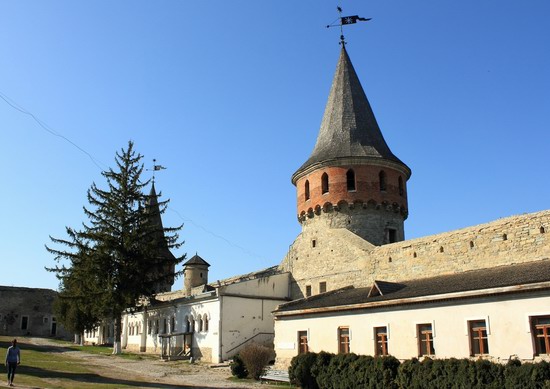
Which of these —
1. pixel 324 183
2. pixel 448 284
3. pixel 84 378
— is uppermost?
pixel 324 183

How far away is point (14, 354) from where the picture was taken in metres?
15.5

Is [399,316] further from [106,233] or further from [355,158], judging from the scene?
[106,233]

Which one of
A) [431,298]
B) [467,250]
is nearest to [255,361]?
[431,298]

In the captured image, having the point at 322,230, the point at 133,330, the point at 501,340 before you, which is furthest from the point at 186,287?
the point at 501,340

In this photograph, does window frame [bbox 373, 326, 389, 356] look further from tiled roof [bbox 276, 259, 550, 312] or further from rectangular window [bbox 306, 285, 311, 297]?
rectangular window [bbox 306, 285, 311, 297]

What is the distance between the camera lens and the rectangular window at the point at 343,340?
766 inches

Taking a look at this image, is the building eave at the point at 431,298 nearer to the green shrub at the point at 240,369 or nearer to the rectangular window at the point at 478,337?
the rectangular window at the point at 478,337

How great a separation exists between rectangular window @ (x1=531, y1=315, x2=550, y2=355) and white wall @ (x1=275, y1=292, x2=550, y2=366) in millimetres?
143

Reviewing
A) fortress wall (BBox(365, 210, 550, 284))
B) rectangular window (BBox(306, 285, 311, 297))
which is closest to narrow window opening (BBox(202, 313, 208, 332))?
rectangular window (BBox(306, 285, 311, 297))

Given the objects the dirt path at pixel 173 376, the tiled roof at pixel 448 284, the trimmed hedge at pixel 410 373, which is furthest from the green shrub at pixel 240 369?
the trimmed hedge at pixel 410 373

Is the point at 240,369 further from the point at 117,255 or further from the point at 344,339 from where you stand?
the point at 117,255

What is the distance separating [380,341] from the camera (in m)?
18.2

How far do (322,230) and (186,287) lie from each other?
657 inches

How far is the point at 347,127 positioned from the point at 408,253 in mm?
10606
